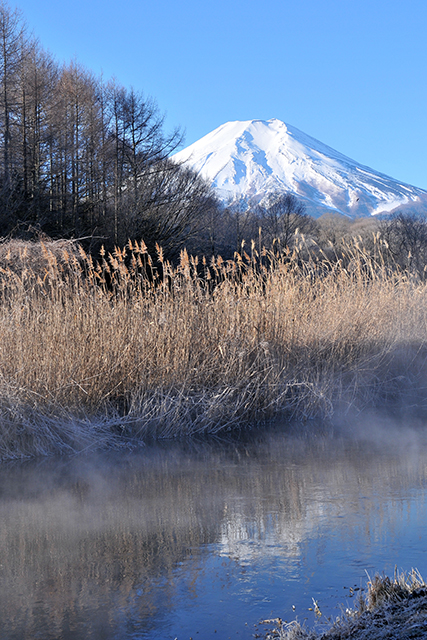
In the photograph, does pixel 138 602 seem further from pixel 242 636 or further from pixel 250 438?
pixel 250 438

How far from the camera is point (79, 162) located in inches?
1037

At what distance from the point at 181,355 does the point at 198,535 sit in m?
3.21

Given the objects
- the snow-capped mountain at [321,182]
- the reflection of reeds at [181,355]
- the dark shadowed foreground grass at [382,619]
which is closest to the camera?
the dark shadowed foreground grass at [382,619]

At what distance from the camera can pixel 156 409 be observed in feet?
21.0

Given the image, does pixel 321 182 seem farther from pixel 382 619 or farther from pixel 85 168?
pixel 382 619

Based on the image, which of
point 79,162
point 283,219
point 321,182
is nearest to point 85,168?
point 79,162

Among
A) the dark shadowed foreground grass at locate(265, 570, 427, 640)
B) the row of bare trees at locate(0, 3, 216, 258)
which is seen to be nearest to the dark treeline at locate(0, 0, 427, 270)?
the row of bare trees at locate(0, 3, 216, 258)

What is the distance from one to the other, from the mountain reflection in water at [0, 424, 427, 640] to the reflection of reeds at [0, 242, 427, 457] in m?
0.62

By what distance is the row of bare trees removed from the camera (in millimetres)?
21812

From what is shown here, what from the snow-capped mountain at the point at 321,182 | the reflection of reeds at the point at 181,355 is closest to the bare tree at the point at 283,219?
the reflection of reeds at the point at 181,355

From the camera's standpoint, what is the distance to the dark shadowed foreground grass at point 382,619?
2.06m

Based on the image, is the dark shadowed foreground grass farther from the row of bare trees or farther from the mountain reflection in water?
the row of bare trees

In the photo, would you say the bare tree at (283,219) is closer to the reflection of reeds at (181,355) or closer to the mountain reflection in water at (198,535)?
the reflection of reeds at (181,355)

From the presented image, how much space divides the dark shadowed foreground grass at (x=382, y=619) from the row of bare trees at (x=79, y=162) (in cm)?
1746
